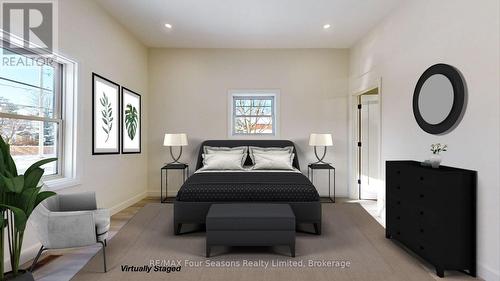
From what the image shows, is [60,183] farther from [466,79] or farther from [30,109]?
[466,79]

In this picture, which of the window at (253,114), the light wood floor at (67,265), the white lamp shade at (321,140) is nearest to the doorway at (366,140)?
the white lamp shade at (321,140)

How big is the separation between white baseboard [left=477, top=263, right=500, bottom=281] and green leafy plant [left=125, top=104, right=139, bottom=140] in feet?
16.3

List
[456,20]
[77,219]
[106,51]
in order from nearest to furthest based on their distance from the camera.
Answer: [77,219] → [456,20] → [106,51]

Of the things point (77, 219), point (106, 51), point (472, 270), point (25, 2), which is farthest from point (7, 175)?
point (472, 270)

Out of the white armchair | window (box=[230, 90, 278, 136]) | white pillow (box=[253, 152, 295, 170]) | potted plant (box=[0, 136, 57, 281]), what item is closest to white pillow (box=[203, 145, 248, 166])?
white pillow (box=[253, 152, 295, 170])

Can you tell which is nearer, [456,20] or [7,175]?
[7,175]

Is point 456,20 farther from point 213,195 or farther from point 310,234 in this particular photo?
point 213,195

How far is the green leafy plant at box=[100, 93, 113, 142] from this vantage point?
13.1 feet

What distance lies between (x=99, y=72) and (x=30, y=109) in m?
1.22

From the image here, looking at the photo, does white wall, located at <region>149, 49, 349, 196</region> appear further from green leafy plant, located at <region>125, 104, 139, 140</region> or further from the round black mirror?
the round black mirror

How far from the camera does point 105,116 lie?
13.4 ft

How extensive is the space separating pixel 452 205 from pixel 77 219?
321 cm

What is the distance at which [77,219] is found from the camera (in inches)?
90.7

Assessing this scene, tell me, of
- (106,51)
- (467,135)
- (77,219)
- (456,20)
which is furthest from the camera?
(106,51)
